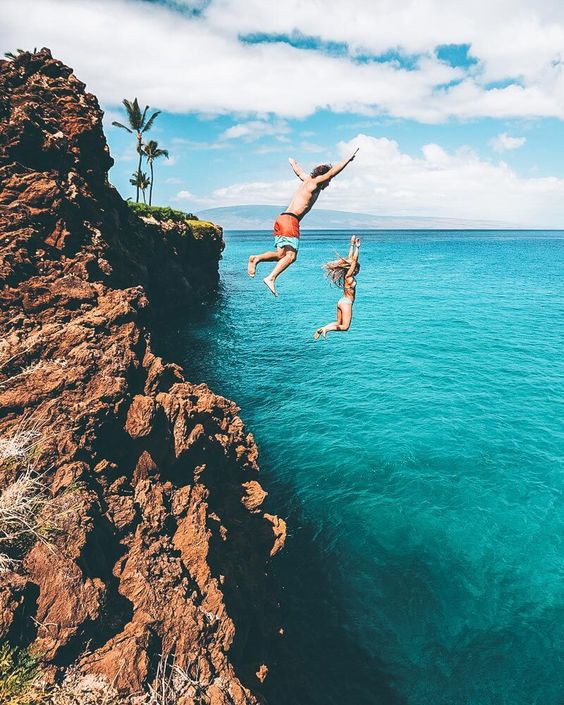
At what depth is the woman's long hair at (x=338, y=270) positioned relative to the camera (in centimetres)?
834

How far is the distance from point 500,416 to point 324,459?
1100cm

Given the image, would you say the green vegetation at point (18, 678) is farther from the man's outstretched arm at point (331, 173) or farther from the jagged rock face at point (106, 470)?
the man's outstretched arm at point (331, 173)

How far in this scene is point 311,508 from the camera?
16.4 m

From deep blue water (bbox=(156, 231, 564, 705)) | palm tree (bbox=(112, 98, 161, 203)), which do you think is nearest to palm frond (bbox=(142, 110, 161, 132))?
palm tree (bbox=(112, 98, 161, 203))

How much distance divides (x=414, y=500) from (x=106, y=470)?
506 inches

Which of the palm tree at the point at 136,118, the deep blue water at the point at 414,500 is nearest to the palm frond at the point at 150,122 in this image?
A: the palm tree at the point at 136,118

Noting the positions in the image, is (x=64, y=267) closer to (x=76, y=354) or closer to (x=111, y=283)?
(x=111, y=283)

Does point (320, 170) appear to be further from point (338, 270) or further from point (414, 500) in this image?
point (414, 500)

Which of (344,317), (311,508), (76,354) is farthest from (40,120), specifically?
(311,508)

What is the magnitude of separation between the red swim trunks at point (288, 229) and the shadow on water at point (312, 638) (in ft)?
27.8

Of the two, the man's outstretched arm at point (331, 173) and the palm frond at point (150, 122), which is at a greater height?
the palm frond at point (150, 122)

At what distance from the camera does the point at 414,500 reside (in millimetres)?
16812

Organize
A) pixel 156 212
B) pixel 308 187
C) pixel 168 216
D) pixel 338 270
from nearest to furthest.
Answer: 1. pixel 308 187
2. pixel 338 270
3. pixel 156 212
4. pixel 168 216

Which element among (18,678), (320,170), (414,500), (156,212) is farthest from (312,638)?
(156,212)
